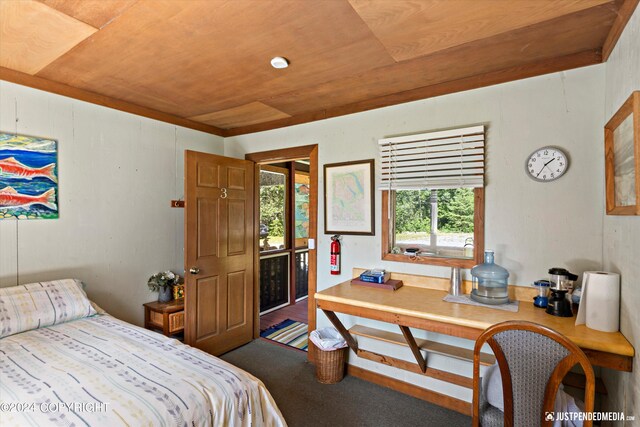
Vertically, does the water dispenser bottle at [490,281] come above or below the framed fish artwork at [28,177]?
below

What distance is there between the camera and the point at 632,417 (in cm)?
129

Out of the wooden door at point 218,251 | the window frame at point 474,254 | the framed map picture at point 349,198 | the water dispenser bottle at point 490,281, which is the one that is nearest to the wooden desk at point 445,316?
the water dispenser bottle at point 490,281

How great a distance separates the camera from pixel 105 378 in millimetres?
1510

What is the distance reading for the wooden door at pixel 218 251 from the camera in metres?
2.96

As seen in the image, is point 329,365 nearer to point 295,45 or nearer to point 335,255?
point 335,255

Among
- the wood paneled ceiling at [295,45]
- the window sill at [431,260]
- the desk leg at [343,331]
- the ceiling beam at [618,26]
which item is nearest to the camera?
the ceiling beam at [618,26]

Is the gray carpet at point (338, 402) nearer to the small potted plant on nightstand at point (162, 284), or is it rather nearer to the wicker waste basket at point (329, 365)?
the wicker waste basket at point (329, 365)

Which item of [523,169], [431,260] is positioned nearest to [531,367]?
[431,260]

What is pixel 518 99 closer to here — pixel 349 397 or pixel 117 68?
pixel 349 397

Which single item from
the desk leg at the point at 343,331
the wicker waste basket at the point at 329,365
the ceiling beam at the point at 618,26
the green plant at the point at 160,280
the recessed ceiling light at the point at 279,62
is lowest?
the wicker waste basket at the point at 329,365

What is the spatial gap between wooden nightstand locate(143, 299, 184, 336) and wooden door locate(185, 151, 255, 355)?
0.43 feet

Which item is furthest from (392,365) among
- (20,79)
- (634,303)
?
(20,79)

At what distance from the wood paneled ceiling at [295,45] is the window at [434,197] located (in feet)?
1.39

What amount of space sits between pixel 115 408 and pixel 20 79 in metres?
2.49
